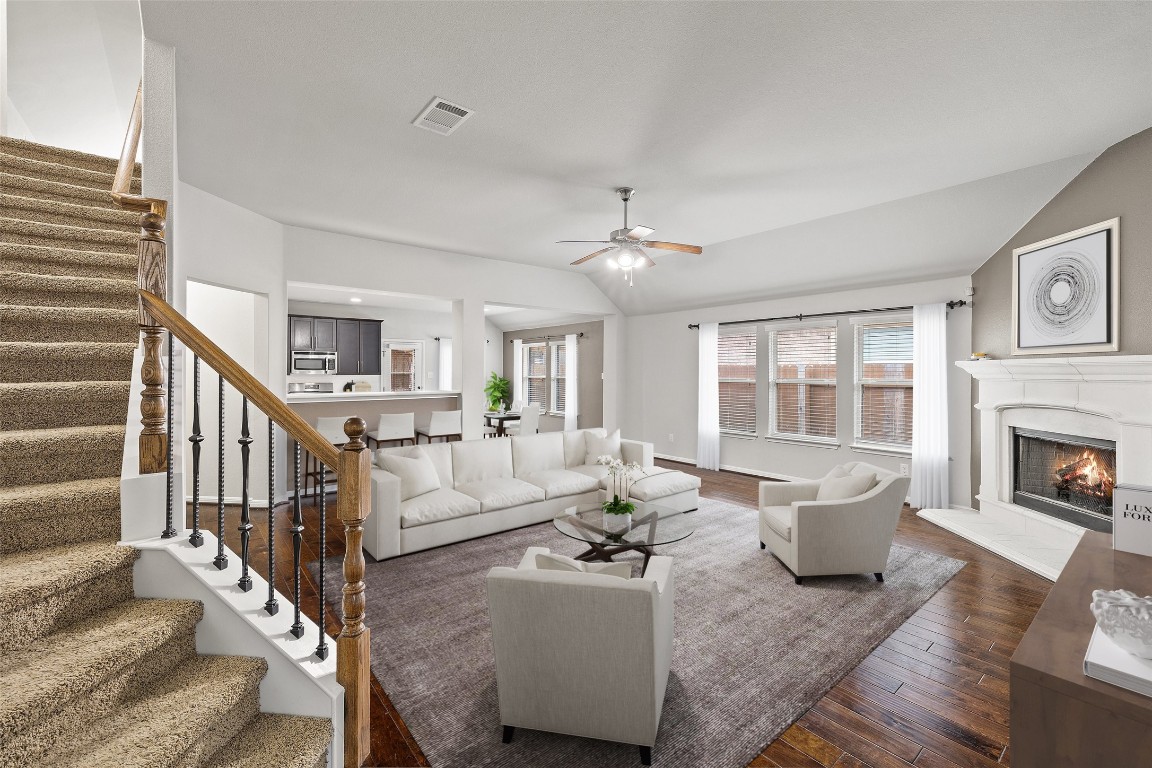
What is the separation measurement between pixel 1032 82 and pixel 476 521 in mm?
4482

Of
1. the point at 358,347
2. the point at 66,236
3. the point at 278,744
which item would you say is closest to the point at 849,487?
the point at 278,744

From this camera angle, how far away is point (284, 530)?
177 inches

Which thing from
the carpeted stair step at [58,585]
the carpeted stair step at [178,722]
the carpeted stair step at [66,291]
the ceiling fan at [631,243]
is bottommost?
the carpeted stair step at [178,722]

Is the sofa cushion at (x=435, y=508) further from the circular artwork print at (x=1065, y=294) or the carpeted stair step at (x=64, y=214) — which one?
the circular artwork print at (x=1065, y=294)

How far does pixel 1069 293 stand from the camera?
3.97m

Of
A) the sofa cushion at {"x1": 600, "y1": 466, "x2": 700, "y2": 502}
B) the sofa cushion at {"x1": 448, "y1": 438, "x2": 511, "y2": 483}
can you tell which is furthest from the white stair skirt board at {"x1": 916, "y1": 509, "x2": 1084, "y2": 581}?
the sofa cushion at {"x1": 448, "y1": 438, "x2": 511, "y2": 483}

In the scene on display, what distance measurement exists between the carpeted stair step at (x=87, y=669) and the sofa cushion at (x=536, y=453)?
3623 mm

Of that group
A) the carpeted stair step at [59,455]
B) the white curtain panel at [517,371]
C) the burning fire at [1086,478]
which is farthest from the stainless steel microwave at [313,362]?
the burning fire at [1086,478]

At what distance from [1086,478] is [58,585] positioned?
622 centimetres

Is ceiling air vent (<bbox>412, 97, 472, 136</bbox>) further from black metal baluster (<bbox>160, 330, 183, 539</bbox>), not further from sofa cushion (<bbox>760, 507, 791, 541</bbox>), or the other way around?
sofa cushion (<bbox>760, 507, 791, 541</bbox>)

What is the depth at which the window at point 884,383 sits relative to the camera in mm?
5746

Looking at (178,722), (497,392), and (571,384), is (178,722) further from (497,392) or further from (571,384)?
(497,392)

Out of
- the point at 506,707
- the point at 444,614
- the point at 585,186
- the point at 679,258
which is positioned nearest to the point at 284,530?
the point at 444,614

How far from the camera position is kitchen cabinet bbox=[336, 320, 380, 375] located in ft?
30.3
